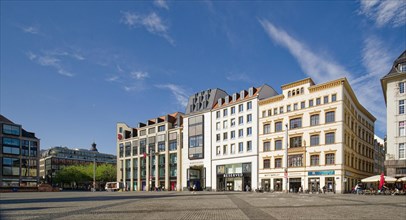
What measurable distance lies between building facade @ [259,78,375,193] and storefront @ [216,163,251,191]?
426 centimetres

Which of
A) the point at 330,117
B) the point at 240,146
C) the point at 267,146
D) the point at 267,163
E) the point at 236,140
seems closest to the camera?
the point at 330,117

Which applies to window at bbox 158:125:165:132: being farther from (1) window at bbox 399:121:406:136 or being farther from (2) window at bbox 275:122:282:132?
(1) window at bbox 399:121:406:136

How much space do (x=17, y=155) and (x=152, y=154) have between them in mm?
52786

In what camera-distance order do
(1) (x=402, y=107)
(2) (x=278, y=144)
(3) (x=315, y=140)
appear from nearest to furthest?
(1) (x=402, y=107) → (3) (x=315, y=140) → (2) (x=278, y=144)

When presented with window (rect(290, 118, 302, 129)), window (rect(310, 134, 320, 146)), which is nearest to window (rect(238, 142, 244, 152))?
window (rect(290, 118, 302, 129))

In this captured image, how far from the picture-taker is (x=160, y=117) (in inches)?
3907

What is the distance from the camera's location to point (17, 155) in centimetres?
11338

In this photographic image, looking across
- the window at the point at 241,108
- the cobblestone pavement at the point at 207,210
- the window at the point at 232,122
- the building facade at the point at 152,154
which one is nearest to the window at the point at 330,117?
the window at the point at 241,108

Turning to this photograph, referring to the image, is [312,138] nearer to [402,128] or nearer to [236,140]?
[402,128]

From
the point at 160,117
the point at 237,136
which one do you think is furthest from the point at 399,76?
the point at 160,117

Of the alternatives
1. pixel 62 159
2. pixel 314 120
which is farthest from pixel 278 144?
pixel 62 159

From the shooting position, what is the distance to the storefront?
235 feet

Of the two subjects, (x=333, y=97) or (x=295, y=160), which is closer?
(x=333, y=97)

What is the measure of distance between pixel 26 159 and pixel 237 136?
83.1 m
